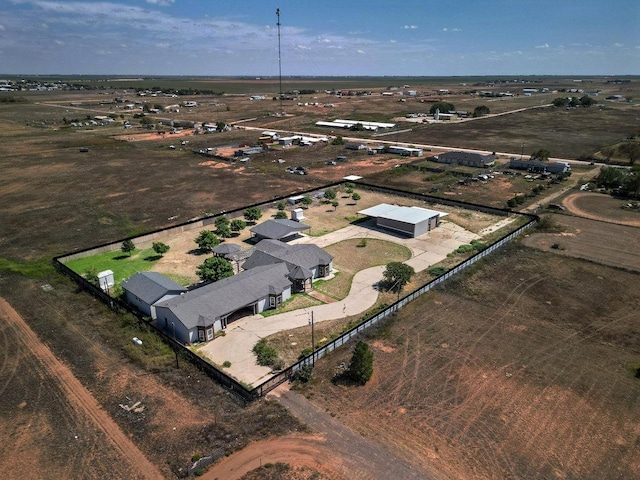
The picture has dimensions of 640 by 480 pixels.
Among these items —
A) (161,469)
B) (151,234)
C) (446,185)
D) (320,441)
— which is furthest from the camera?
(446,185)

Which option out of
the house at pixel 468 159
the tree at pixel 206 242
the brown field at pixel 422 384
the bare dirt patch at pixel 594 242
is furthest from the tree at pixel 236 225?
the house at pixel 468 159

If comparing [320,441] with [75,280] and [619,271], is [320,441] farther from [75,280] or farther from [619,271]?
[619,271]

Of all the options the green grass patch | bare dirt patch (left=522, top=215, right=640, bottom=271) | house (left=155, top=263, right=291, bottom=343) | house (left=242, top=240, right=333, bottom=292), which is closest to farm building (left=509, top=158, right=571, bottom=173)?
bare dirt patch (left=522, top=215, right=640, bottom=271)

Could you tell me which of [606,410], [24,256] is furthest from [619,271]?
[24,256]

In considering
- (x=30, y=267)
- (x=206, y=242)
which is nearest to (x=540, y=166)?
(x=206, y=242)

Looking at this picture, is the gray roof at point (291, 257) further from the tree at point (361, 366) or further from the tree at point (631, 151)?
the tree at point (631, 151)

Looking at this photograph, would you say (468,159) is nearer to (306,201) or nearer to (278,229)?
Answer: (306,201)
